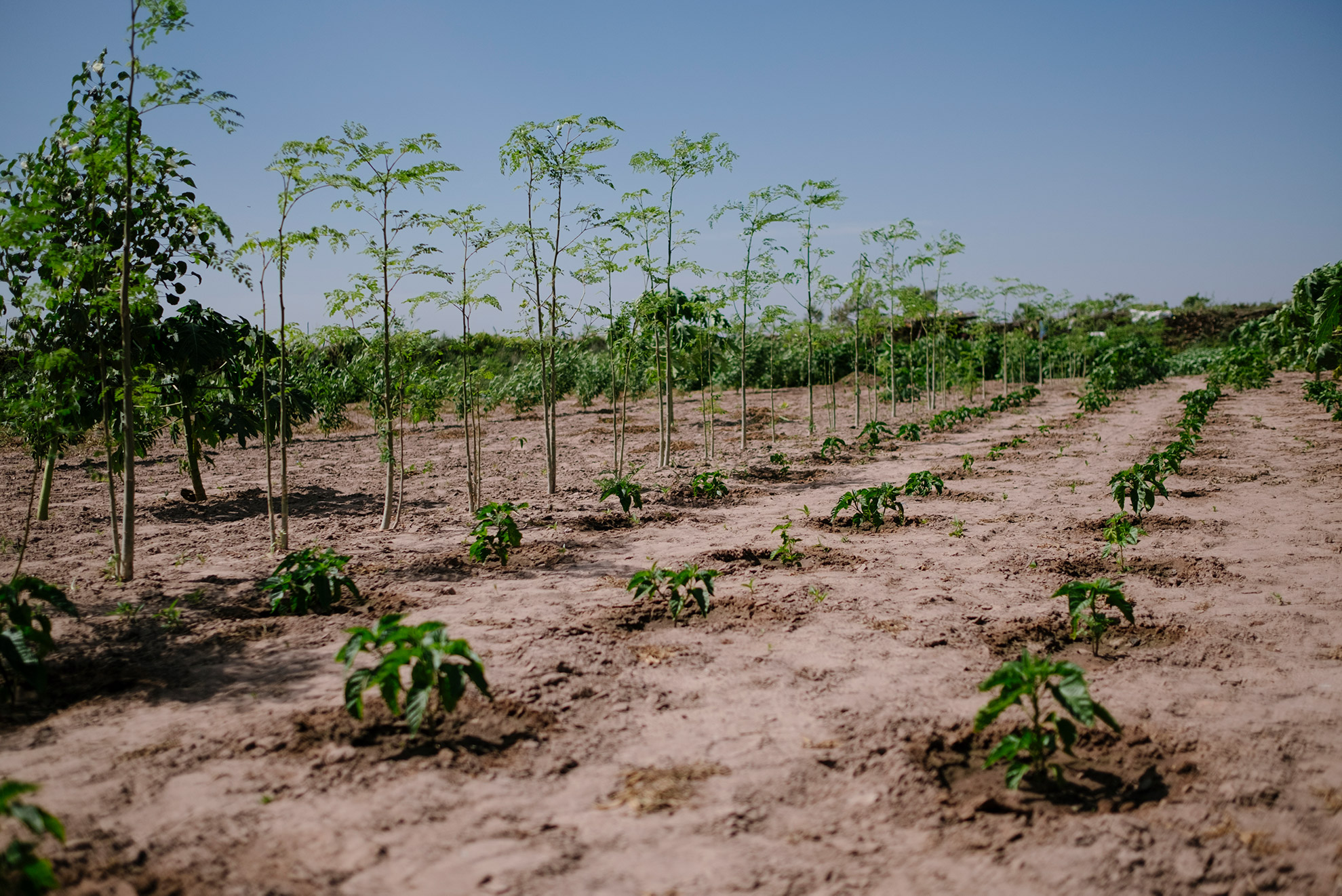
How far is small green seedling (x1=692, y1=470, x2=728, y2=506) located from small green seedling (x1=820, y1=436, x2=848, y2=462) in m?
3.66

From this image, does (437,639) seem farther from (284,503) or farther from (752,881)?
(284,503)

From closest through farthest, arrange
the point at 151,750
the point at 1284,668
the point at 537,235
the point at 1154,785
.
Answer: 1. the point at 1154,785
2. the point at 151,750
3. the point at 1284,668
4. the point at 537,235

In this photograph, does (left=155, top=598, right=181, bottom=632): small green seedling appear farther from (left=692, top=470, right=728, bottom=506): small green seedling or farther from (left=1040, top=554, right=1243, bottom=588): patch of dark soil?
(left=1040, top=554, right=1243, bottom=588): patch of dark soil

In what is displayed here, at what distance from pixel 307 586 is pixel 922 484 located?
6.42 m

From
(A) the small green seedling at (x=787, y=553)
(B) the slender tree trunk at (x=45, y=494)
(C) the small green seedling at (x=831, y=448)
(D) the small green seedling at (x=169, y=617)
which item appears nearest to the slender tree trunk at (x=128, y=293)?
(D) the small green seedling at (x=169, y=617)

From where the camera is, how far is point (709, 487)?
9125 mm

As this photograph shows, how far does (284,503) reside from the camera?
652 cm

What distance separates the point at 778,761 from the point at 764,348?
2940cm

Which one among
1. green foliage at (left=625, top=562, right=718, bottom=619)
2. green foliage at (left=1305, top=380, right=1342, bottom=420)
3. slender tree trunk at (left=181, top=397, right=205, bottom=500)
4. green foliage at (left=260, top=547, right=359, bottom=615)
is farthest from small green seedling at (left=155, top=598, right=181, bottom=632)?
green foliage at (left=1305, top=380, right=1342, bottom=420)

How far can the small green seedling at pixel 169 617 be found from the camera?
4.77m

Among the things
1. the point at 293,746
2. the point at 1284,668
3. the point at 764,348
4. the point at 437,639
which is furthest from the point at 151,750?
the point at 764,348

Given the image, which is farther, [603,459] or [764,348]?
[764,348]

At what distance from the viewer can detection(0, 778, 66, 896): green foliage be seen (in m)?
2.13

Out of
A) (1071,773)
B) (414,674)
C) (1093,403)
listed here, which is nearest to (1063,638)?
(1071,773)
